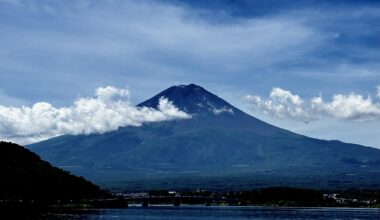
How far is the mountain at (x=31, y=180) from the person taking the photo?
124 metres

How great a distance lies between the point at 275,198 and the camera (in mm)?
176000

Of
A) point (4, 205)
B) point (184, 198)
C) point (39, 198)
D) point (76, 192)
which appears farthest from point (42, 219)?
point (184, 198)

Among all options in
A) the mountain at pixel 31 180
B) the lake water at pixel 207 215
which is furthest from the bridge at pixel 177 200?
the lake water at pixel 207 215

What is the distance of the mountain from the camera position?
12431 centimetres

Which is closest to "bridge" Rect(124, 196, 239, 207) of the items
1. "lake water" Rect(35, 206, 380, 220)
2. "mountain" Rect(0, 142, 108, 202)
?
"mountain" Rect(0, 142, 108, 202)

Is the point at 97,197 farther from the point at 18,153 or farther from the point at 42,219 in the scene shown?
the point at 42,219

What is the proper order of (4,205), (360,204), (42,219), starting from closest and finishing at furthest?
(42,219)
(4,205)
(360,204)

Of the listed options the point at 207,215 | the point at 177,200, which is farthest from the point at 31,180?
the point at 177,200

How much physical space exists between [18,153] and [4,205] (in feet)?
98.9

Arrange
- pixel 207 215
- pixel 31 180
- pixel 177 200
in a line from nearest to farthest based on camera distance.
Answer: pixel 207 215 < pixel 31 180 < pixel 177 200

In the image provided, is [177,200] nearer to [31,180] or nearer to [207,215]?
[31,180]

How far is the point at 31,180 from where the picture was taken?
129 m

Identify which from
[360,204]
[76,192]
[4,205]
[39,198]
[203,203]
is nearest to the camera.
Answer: [4,205]

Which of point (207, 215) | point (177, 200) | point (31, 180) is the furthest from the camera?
point (177, 200)
